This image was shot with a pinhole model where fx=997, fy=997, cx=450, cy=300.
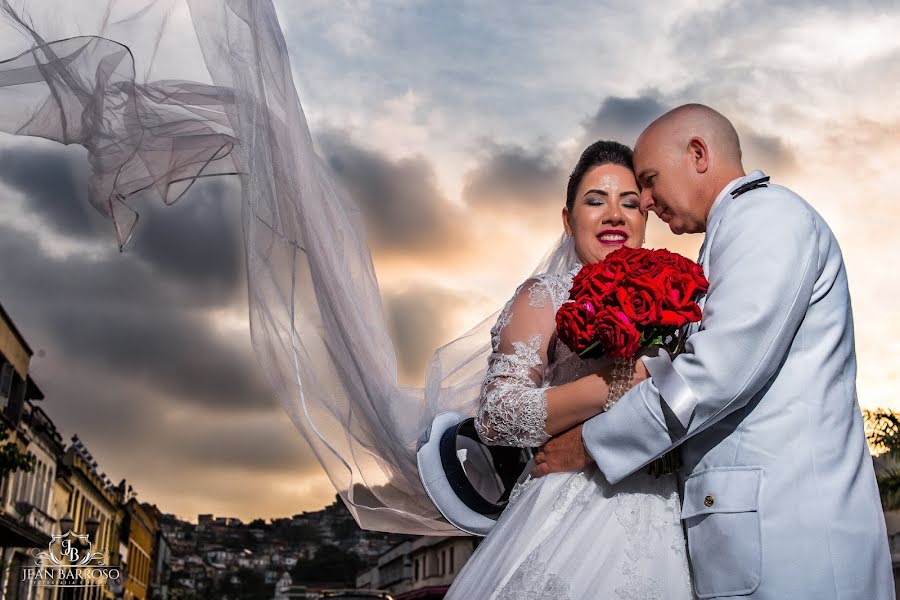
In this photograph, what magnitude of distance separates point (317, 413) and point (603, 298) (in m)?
1.42

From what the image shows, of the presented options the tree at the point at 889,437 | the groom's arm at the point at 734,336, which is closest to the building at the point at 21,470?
the tree at the point at 889,437

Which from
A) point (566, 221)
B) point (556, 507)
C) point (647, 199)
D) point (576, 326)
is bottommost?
point (556, 507)

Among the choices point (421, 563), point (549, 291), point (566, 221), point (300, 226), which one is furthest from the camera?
point (421, 563)

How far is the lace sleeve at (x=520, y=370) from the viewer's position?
11.2 feet

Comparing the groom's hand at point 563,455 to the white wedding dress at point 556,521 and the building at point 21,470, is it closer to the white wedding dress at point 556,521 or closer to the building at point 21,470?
the white wedding dress at point 556,521

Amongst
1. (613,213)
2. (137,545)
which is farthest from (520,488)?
(137,545)

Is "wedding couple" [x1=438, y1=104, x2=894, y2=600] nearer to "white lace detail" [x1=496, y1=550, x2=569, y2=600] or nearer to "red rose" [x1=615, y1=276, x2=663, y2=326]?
"white lace detail" [x1=496, y1=550, x2=569, y2=600]

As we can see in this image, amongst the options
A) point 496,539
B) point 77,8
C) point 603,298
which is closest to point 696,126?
point 603,298

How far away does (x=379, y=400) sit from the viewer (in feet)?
13.3

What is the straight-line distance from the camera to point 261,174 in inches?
151

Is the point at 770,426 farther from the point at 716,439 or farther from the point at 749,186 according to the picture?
the point at 749,186

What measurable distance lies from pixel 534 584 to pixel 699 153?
1507mm

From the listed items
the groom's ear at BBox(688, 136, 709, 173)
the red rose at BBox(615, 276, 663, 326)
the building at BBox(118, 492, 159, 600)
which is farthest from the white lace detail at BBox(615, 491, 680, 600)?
the building at BBox(118, 492, 159, 600)

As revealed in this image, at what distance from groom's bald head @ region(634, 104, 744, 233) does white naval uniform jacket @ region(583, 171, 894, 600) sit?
14.3 inches
